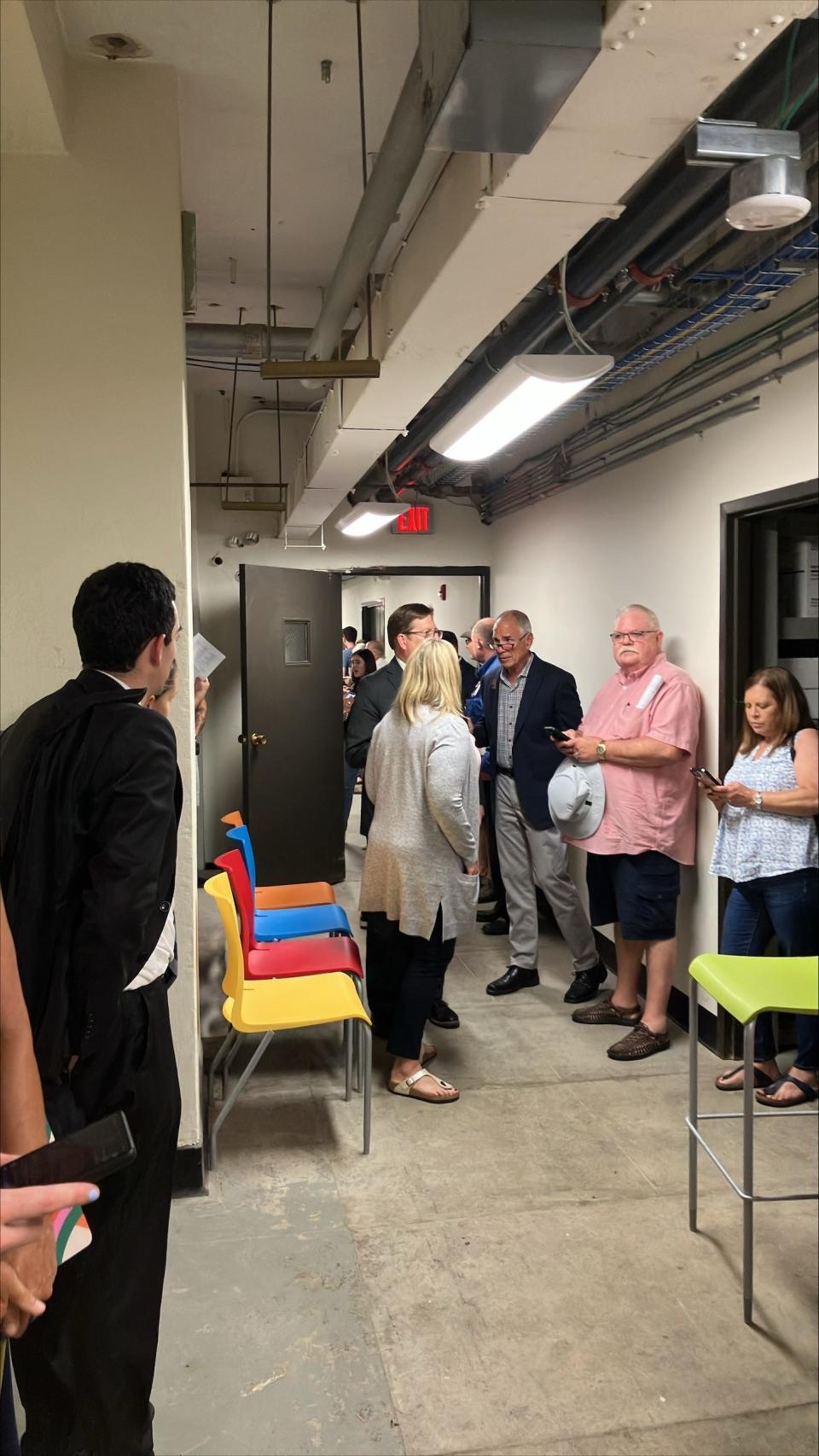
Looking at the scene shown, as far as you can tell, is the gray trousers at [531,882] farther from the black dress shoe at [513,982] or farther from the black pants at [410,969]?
the black pants at [410,969]

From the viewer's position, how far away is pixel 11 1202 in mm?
787

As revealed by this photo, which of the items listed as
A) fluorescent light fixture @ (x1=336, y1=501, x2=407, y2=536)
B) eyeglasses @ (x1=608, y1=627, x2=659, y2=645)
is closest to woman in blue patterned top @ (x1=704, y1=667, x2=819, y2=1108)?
eyeglasses @ (x1=608, y1=627, x2=659, y2=645)

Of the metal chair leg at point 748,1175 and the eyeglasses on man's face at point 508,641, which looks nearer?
the metal chair leg at point 748,1175

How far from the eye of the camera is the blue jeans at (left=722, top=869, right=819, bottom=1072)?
3199 millimetres

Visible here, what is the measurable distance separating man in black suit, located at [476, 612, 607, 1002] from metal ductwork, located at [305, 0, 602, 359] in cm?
283

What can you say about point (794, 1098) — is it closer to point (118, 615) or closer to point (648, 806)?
point (648, 806)

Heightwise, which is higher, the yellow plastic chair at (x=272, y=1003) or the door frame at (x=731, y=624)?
the door frame at (x=731, y=624)

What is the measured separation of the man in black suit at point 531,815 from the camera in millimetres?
4398

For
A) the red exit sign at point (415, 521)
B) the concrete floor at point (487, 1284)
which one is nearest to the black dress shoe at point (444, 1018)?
the concrete floor at point (487, 1284)

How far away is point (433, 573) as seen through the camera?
6.97m

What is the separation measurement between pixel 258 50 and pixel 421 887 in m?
→ 2.44

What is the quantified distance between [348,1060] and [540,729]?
1.77 metres

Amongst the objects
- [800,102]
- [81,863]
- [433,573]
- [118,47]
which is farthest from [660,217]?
[433,573]

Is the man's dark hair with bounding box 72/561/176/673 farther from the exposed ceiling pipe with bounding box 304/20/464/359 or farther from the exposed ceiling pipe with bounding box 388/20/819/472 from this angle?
the exposed ceiling pipe with bounding box 388/20/819/472
